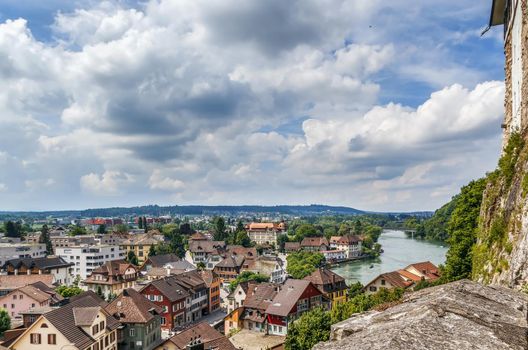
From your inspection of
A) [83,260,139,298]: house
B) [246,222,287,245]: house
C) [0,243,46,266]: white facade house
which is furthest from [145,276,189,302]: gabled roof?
[246,222,287,245]: house

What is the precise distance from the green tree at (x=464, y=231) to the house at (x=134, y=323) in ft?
84.6

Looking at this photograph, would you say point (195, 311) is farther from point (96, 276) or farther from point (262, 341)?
point (96, 276)

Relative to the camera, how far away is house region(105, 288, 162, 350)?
37.4m

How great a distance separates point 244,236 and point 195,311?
6960cm

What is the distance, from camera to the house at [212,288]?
192 feet

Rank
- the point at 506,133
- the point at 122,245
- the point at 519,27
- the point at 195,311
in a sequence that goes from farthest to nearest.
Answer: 1. the point at 122,245
2. the point at 195,311
3. the point at 506,133
4. the point at 519,27

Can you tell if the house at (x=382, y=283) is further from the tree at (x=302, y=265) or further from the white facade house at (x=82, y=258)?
the white facade house at (x=82, y=258)

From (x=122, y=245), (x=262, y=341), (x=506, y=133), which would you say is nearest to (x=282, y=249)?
(x=122, y=245)

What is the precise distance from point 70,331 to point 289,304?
21.6 m

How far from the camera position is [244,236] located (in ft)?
406

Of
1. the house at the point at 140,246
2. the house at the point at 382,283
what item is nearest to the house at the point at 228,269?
the house at the point at 140,246

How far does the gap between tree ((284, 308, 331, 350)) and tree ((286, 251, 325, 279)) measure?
4036 cm

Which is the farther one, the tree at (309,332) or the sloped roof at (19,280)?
the sloped roof at (19,280)

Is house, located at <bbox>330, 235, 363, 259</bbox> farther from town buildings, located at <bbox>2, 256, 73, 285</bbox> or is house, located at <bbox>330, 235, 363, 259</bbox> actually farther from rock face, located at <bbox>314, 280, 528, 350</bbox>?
rock face, located at <bbox>314, 280, 528, 350</bbox>
